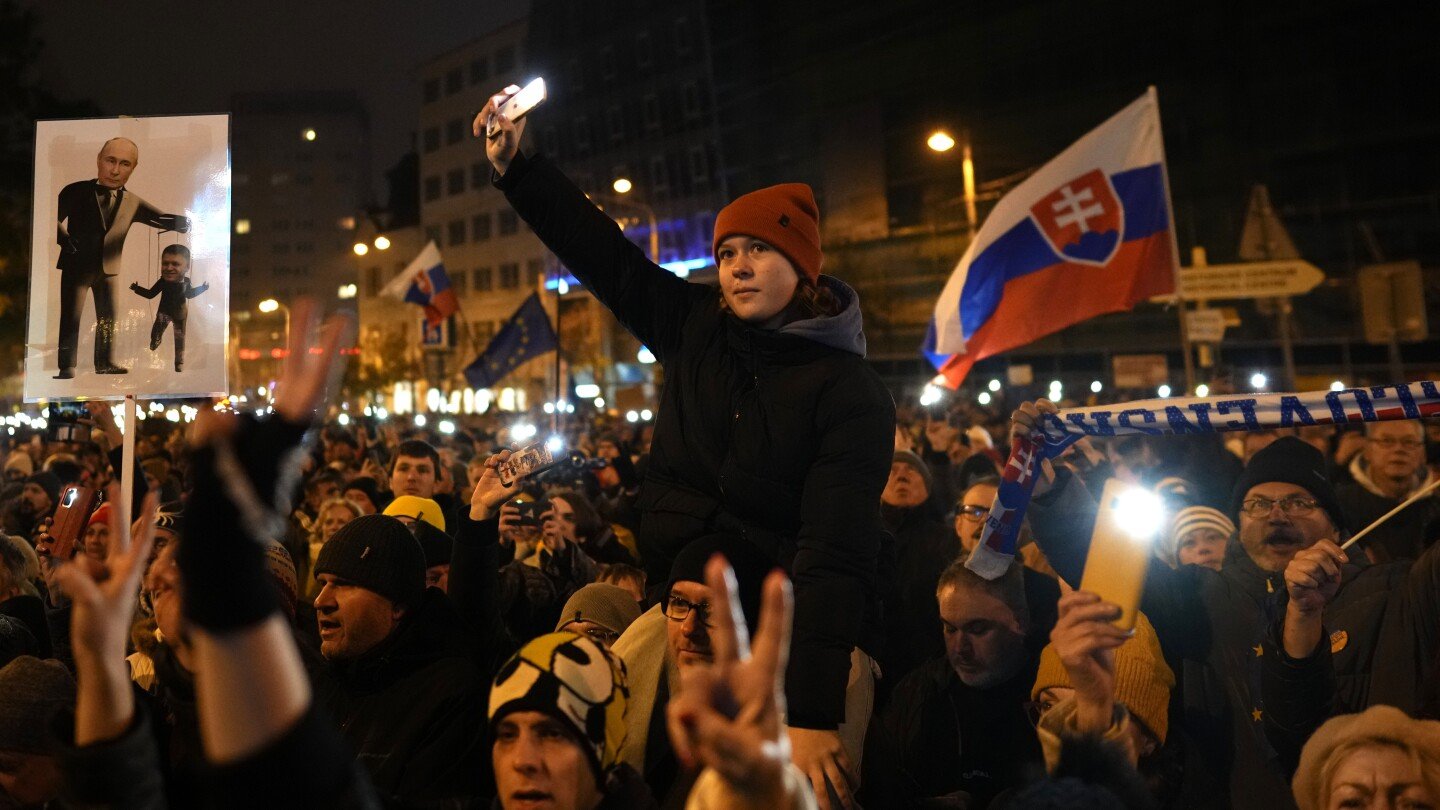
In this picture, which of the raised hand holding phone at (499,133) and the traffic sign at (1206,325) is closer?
the raised hand holding phone at (499,133)

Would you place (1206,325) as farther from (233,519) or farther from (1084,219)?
(233,519)

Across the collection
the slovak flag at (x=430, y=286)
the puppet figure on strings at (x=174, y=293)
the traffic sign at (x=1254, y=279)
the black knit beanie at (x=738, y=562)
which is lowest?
the black knit beanie at (x=738, y=562)

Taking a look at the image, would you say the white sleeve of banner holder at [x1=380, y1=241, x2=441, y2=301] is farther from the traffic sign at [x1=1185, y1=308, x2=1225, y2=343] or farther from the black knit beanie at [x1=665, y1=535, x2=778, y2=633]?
the black knit beanie at [x1=665, y1=535, x2=778, y2=633]

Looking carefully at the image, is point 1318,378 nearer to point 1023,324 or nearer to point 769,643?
point 1023,324

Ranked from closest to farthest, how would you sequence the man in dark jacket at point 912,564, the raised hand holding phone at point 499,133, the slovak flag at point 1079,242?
the raised hand holding phone at point 499,133 < the man in dark jacket at point 912,564 < the slovak flag at point 1079,242

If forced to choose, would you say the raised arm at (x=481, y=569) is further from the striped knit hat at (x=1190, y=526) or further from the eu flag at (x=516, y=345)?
the eu flag at (x=516, y=345)

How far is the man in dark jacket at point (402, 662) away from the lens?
11.4ft

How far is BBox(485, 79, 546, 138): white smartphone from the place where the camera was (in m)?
3.44

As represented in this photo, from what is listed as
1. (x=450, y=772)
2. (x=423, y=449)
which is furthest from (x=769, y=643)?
(x=423, y=449)

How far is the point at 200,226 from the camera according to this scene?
5.24 metres

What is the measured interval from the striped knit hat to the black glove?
5.08 metres

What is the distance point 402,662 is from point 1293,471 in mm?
3892

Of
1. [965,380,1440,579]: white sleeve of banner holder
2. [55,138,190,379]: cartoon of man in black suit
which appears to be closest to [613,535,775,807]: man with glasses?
[965,380,1440,579]: white sleeve of banner holder

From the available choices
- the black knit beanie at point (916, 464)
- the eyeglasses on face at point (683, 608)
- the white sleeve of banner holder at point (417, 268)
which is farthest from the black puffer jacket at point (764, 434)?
the white sleeve of banner holder at point (417, 268)
